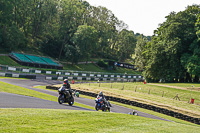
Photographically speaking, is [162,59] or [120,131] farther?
[162,59]

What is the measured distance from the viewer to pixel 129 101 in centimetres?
2855

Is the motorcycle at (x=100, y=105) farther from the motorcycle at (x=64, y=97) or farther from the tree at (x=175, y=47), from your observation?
the tree at (x=175, y=47)

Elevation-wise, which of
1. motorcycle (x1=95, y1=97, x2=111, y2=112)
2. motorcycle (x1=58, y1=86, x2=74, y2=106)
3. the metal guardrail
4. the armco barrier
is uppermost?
the metal guardrail

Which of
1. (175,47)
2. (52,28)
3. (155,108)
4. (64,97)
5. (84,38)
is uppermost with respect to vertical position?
(52,28)

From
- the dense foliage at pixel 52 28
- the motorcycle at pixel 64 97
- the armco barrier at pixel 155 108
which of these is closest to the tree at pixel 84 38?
the dense foliage at pixel 52 28

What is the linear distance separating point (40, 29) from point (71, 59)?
1912cm

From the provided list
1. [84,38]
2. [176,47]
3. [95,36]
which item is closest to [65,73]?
[84,38]

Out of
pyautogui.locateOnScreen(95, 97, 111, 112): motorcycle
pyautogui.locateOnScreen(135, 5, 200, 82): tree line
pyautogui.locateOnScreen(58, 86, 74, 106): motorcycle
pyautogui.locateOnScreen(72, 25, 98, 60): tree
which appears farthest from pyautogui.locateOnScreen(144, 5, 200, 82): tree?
pyautogui.locateOnScreen(58, 86, 74, 106): motorcycle

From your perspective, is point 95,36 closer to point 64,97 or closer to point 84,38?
point 84,38

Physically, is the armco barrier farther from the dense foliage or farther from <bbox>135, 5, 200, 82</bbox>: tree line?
the dense foliage

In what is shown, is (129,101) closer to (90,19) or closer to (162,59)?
(162,59)

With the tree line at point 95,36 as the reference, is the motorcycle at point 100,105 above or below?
below

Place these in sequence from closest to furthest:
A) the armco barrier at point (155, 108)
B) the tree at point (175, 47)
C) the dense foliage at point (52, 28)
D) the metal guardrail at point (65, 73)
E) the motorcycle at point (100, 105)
Result: the motorcycle at point (100, 105) → the armco barrier at point (155, 108) → the metal guardrail at point (65, 73) → the tree at point (175, 47) → the dense foliage at point (52, 28)

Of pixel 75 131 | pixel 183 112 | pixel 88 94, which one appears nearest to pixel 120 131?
pixel 75 131
